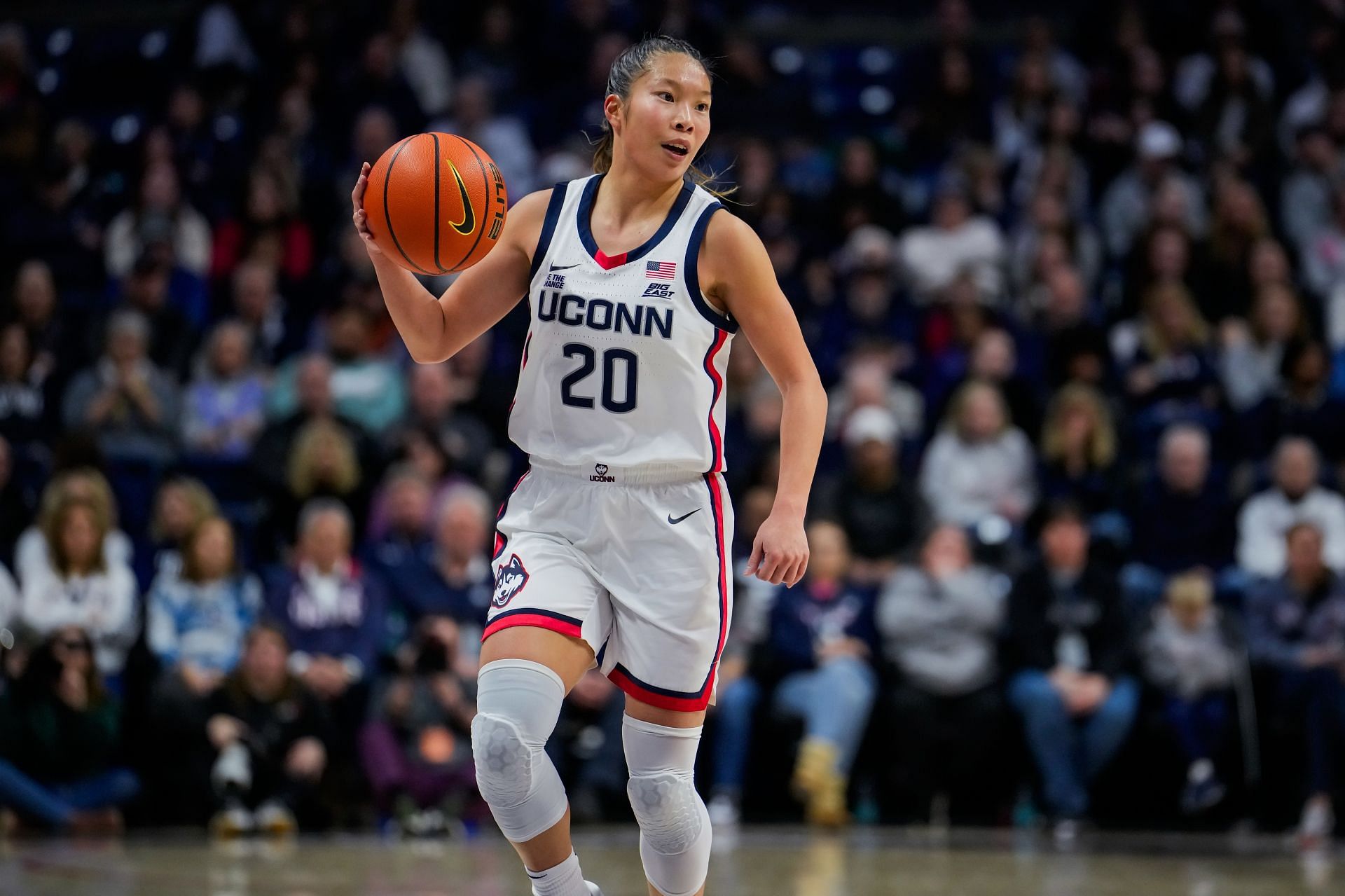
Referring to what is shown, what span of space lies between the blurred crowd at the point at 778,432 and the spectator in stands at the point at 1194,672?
22mm

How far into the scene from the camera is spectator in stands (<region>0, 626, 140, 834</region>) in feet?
27.8

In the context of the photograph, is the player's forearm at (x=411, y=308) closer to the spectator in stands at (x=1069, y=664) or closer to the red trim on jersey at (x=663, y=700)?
the red trim on jersey at (x=663, y=700)

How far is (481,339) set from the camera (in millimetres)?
11305

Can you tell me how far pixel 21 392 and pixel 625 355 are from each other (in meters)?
7.67

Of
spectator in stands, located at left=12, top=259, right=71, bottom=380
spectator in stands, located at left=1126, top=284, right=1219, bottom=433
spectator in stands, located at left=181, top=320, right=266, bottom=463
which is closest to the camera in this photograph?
spectator in stands, located at left=181, top=320, right=266, bottom=463

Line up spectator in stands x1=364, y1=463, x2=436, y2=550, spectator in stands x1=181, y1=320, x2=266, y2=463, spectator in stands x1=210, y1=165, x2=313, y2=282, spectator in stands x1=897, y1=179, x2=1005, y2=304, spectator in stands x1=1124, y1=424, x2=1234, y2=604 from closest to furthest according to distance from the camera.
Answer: spectator in stands x1=364, y1=463, x2=436, y2=550 < spectator in stands x1=1124, y1=424, x2=1234, y2=604 < spectator in stands x1=181, y1=320, x2=266, y2=463 < spectator in stands x1=897, y1=179, x2=1005, y2=304 < spectator in stands x1=210, y1=165, x2=313, y2=282

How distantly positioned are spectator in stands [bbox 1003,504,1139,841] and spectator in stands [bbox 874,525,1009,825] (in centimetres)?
19

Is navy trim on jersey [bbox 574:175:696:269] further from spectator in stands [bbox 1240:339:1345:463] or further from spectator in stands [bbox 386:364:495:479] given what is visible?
spectator in stands [bbox 1240:339:1345:463]

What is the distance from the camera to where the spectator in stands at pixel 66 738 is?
8469mm

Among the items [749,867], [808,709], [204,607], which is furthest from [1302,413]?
[204,607]

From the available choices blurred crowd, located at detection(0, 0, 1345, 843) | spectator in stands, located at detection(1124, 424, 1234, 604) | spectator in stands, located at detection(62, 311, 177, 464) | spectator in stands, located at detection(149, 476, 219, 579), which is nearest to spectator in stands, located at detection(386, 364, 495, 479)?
blurred crowd, located at detection(0, 0, 1345, 843)

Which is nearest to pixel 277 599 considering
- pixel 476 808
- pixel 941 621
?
pixel 476 808

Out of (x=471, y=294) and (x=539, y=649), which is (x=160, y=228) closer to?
(x=471, y=294)

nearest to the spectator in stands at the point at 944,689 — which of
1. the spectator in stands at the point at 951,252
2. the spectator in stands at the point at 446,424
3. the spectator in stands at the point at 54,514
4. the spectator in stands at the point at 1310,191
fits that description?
the spectator in stands at the point at 446,424
